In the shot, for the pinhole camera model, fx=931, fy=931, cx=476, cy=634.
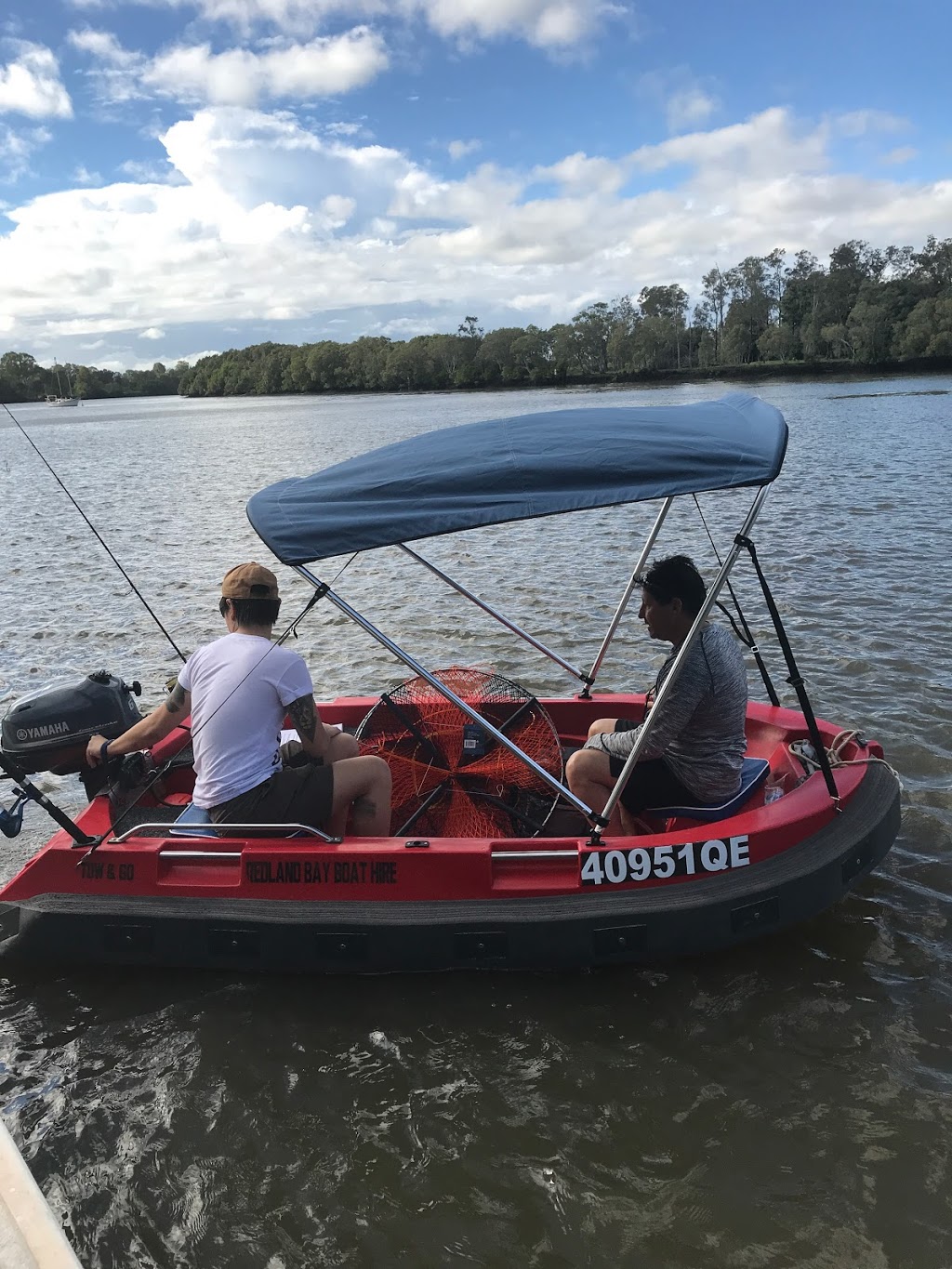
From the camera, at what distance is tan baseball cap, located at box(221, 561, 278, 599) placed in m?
4.50

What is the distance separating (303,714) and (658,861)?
1871 millimetres

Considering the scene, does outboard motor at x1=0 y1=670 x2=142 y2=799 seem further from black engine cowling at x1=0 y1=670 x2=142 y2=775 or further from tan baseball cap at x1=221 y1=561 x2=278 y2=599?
tan baseball cap at x1=221 y1=561 x2=278 y2=599

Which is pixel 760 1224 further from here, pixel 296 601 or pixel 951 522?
pixel 951 522

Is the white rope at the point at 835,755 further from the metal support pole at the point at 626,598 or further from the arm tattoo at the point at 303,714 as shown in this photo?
the arm tattoo at the point at 303,714

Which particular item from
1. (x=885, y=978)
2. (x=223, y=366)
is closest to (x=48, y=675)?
(x=885, y=978)

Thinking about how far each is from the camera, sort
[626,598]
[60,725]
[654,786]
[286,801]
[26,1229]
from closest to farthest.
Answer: [26,1229] → [286,801] → [654,786] → [60,725] → [626,598]

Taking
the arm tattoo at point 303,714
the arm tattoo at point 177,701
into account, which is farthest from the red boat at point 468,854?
the arm tattoo at point 177,701

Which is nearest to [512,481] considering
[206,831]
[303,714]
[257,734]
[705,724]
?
[303,714]

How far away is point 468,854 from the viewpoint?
4520 millimetres

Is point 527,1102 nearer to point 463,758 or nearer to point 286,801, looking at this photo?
point 286,801

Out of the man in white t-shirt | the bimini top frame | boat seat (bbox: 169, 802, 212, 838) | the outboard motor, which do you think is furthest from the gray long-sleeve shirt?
the outboard motor

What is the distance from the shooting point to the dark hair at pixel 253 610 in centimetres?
453

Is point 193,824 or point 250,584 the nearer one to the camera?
point 250,584

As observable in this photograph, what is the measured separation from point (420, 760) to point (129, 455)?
1580 inches
